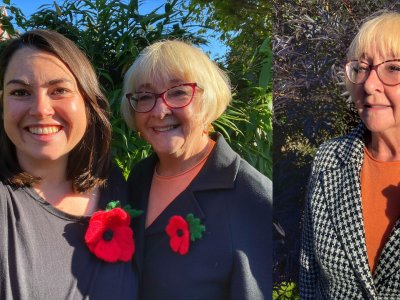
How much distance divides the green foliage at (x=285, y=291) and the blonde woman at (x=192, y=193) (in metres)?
0.13

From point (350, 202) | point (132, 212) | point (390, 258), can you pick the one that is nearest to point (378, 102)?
point (350, 202)

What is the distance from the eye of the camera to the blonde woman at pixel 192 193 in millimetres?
1358

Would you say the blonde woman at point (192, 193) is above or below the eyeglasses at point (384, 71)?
below

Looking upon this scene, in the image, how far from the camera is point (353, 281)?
4.28 feet

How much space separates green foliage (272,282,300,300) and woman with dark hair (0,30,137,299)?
1.41 feet

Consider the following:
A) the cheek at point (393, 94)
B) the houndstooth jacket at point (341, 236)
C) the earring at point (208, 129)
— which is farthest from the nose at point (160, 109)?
the cheek at point (393, 94)

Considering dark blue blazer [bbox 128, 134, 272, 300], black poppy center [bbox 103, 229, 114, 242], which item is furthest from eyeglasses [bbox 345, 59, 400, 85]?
black poppy center [bbox 103, 229, 114, 242]

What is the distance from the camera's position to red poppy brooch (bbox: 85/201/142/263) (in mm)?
1331

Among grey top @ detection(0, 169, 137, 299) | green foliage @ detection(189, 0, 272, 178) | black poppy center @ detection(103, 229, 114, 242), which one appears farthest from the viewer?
green foliage @ detection(189, 0, 272, 178)

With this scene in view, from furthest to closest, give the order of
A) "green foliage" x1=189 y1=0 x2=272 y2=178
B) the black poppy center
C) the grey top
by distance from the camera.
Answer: "green foliage" x1=189 y1=0 x2=272 y2=178
the black poppy center
the grey top

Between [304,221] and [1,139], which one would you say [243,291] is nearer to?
[304,221]

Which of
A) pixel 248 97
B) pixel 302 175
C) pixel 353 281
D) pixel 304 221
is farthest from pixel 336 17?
pixel 353 281

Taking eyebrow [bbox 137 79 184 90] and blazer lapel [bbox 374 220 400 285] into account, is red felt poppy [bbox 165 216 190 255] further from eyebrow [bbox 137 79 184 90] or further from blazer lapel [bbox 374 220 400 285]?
blazer lapel [bbox 374 220 400 285]

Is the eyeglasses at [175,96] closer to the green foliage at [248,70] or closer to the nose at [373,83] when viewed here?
the green foliage at [248,70]
